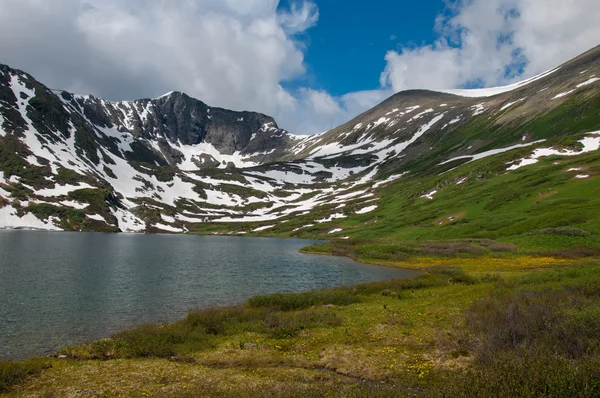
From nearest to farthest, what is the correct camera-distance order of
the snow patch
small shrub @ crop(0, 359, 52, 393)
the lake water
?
1. small shrub @ crop(0, 359, 52, 393)
2. the lake water
3. the snow patch

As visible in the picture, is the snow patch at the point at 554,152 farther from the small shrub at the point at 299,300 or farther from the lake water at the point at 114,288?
the small shrub at the point at 299,300

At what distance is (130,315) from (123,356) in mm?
14570

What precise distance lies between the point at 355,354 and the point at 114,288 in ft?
130

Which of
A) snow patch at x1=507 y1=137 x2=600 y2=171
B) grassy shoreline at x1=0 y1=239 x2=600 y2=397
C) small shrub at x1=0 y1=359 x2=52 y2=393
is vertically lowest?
grassy shoreline at x1=0 y1=239 x2=600 y2=397

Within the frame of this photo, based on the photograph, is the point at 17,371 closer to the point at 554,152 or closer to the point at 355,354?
the point at 355,354

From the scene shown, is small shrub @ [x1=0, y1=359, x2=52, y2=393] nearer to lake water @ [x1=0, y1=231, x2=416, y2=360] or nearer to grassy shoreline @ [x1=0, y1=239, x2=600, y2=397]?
grassy shoreline @ [x1=0, y1=239, x2=600, y2=397]

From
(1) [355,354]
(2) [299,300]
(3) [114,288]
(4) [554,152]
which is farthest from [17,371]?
(4) [554,152]

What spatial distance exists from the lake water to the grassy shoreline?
7.99 m

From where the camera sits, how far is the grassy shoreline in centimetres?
1153

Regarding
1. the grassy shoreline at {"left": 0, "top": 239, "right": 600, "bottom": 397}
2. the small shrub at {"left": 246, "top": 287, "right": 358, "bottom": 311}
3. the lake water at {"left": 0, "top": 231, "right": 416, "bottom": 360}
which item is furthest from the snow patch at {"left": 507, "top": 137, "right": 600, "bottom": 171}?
the small shrub at {"left": 246, "top": 287, "right": 358, "bottom": 311}

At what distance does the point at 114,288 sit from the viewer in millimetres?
49406

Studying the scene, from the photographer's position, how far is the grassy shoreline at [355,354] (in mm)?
11531

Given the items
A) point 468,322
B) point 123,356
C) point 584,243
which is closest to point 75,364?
point 123,356

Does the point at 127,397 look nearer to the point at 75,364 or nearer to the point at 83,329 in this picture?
the point at 75,364
